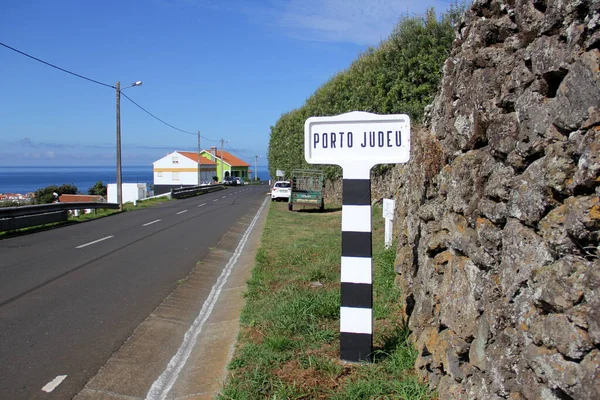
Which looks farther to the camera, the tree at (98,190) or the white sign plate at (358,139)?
the tree at (98,190)

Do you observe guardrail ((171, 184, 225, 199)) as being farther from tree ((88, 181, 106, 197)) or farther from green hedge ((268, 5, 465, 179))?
tree ((88, 181, 106, 197))

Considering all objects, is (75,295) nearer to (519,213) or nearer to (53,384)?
(53,384)

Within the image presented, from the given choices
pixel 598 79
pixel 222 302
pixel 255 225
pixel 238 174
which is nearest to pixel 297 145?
pixel 255 225

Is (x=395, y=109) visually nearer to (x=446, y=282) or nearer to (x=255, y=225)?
(x=255, y=225)

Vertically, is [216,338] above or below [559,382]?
below

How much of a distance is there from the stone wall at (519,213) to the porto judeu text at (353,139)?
0.43 metres

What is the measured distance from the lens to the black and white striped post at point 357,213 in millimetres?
4488

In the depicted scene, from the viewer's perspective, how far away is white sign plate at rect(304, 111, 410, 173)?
14.5 feet

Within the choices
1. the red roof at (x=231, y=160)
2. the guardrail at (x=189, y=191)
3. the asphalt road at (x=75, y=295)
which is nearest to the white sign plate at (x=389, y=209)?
the asphalt road at (x=75, y=295)

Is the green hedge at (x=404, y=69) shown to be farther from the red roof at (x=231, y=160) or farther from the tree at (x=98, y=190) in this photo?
the red roof at (x=231, y=160)

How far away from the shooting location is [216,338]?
19.8ft

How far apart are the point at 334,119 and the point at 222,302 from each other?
4.27 metres

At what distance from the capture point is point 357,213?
4527mm

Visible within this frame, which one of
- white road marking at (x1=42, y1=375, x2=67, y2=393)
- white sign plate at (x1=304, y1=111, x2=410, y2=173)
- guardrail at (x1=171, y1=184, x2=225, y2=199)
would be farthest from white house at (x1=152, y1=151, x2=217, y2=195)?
white sign plate at (x1=304, y1=111, x2=410, y2=173)
